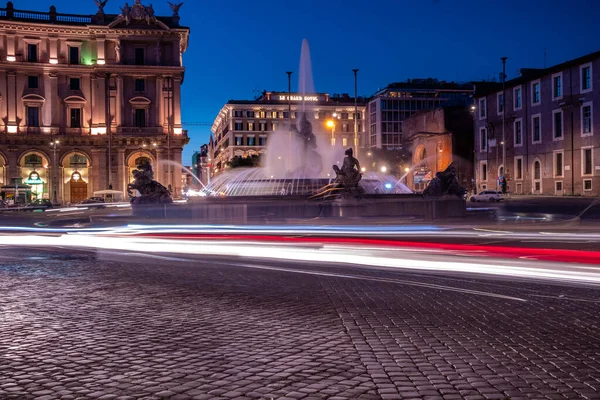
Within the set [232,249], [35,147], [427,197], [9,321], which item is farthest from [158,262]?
[35,147]

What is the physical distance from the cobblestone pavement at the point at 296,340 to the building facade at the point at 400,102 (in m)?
114

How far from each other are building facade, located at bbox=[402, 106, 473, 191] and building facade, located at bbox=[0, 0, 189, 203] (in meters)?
33.1

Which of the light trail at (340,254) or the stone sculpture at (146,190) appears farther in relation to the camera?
the stone sculpture at (146,190)

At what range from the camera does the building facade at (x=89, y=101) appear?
71.7 metres

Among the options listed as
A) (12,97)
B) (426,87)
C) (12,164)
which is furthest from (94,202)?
(426,87)

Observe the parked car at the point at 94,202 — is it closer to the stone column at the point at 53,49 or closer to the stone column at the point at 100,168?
the stone column at the point at 100,168

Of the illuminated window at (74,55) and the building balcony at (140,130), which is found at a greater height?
the illuminated window at (74,55)

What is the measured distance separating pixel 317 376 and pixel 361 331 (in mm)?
1823

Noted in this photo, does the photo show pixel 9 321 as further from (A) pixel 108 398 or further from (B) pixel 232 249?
(B) pixel 232 249

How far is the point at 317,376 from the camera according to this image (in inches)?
198

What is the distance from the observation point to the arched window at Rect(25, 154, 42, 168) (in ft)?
238

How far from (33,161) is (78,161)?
4.83m

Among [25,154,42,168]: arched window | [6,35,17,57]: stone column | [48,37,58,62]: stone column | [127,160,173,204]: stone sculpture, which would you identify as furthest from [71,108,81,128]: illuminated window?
[127,160,173,204]: stone sculpture

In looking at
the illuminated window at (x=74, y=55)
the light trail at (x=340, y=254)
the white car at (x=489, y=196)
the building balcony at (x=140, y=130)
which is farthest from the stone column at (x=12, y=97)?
the light trail at (x=340, y=254)
